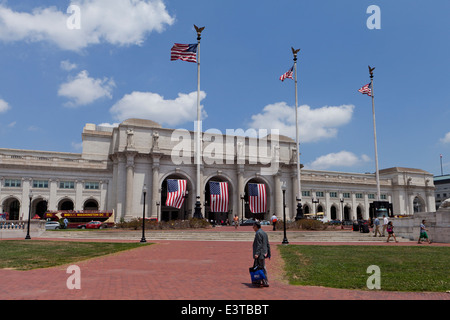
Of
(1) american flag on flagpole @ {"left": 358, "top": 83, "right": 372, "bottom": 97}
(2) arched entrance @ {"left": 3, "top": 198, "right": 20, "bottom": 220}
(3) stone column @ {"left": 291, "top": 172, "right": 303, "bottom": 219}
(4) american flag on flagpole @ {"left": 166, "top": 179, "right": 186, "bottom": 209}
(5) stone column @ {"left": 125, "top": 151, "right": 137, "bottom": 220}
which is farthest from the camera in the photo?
(3) stone column @ {"left": 291, "top": 172, "right": 303, "bottom": 219}

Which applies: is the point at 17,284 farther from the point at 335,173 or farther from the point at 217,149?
the point at 335,173

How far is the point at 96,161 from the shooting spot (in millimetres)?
70000

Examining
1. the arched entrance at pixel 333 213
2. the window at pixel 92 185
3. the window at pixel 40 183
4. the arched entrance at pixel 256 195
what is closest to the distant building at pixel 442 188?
the arched entrance at pixel 333 213

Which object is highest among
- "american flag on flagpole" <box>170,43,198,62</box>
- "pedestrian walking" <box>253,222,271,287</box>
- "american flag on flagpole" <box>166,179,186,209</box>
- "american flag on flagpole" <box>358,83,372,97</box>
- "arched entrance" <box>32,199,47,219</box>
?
"american flag on flagpole" <box>170,43,198,62</box>

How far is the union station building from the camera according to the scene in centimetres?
6444

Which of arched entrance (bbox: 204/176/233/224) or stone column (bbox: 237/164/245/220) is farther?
stone column (bbox: 237/164/245/220)

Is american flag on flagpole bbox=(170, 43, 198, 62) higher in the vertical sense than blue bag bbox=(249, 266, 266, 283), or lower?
higher

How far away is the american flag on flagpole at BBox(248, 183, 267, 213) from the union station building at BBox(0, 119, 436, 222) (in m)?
2.00

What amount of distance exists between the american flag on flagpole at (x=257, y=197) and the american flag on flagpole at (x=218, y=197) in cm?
564

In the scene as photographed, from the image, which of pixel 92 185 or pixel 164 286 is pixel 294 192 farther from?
pixel 164 286

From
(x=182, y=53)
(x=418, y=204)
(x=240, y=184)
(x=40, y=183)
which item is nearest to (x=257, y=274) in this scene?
(x=182, y=53)

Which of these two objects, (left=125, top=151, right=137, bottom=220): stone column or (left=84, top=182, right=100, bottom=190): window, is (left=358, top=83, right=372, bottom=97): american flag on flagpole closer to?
(left=125, top=151, right=137, bottom=220): stone column

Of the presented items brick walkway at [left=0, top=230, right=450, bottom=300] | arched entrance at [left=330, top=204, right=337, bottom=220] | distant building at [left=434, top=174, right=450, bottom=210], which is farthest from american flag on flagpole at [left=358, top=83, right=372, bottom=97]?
distant building at [left=434, top=174, right=450, bottom=210]
